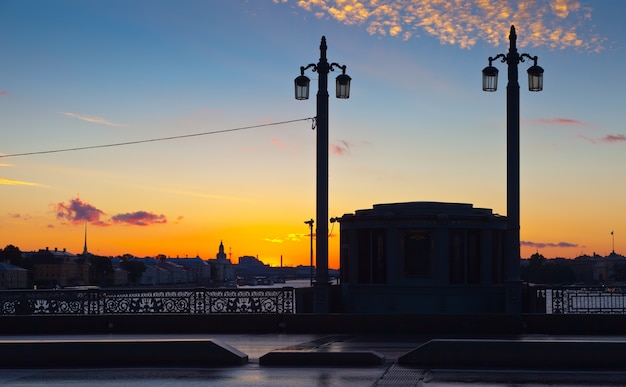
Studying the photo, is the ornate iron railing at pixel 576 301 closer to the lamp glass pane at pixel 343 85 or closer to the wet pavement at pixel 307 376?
the lamp glass pane at pixel 343 85

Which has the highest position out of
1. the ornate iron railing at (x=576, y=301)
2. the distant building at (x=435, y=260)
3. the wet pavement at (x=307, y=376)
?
the distant building at (x=435, y=260)

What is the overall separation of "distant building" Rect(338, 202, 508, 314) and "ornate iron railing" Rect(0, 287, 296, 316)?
337 cm

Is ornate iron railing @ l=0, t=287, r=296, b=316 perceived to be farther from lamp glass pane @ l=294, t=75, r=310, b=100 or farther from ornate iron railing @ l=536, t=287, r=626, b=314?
ornate iron railing @ l=536, t=287, r=626, b=314

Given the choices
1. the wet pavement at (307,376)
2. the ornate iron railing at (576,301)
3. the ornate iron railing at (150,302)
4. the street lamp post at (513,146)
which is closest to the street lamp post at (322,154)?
the ornate iron railing at (150,302)

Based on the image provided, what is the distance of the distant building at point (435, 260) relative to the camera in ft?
97.3

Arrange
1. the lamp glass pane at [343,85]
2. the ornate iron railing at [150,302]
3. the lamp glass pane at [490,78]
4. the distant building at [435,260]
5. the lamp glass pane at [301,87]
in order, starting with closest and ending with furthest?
1. the ornate iron railing at [150,302]
2. the lamp glass pane at [490,78]
3. the lamp glass pane at [301,87]
4. the distant building at [435,260]
5. the lamp glass pane at [343,85]

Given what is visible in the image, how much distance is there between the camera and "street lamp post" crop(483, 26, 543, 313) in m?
29.1

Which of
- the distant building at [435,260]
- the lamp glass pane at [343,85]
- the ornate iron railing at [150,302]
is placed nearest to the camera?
the ornate iron railing at [150,302]

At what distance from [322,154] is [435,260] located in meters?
5.25

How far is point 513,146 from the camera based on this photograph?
29703 mm

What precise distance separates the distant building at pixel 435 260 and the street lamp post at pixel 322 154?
1.97 meters

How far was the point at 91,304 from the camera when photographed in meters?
30.7

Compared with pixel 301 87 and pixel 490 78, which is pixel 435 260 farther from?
pixel 301 87

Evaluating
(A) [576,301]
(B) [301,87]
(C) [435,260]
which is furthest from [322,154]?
(A) [576,301]
